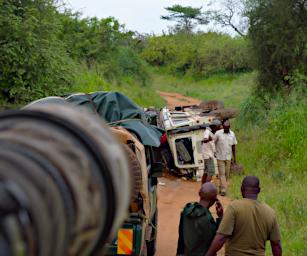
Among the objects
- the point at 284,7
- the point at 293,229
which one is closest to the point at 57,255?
the point at 293,229

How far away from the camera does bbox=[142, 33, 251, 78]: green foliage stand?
39.7 metres

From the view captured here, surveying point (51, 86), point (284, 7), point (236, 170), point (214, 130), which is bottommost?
point (236, 170)

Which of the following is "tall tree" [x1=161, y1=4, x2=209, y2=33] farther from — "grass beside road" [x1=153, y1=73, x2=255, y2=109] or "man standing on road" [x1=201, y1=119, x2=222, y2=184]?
"man standing on road" [x1=201, y1=119, x2=222, y2=184]

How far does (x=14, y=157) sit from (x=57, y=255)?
16cm

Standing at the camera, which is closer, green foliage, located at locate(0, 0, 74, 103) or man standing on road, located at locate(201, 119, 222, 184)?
man standing on road, located at locate(201, 119, 222, 184)

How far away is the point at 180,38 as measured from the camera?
51969 mm

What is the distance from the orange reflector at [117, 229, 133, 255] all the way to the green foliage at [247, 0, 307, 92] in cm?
1061

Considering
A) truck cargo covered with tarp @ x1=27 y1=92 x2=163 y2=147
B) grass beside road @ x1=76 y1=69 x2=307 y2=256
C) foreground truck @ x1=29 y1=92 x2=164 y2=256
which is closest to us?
foreground truck @ x1=29 y1=92 x2=164 y2=256

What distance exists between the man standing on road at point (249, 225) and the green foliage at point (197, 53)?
31.1 m

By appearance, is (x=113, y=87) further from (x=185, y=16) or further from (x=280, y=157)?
(x=185, y=16)

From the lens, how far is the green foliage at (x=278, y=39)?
14.2 meters

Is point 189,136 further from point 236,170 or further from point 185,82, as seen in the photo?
point 185,82

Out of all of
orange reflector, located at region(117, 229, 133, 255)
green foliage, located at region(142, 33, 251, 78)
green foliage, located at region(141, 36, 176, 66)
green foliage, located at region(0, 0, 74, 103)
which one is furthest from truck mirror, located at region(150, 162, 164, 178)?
green foliage, located at region(141, 36, 176, 66)

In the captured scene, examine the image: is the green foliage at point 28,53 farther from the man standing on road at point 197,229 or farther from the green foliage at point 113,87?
the man standing on road at point 197,229
